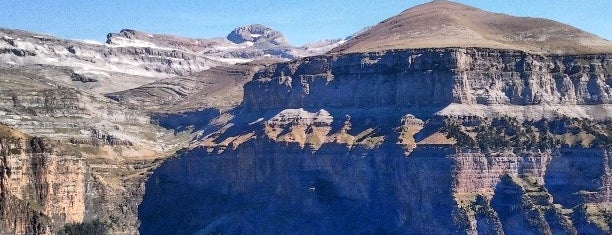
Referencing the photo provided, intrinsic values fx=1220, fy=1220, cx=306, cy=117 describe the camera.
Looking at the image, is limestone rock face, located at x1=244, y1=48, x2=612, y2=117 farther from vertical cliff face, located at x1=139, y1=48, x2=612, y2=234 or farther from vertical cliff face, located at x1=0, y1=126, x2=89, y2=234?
vertical cliff face, located at x1=0, y1=126, x2=89, y2=234

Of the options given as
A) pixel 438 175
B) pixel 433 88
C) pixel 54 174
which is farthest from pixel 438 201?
pixel 54 174

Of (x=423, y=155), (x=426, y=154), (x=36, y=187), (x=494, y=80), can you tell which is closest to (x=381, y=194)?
(x=423, y=155)

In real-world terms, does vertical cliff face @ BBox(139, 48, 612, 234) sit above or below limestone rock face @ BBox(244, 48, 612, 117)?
below

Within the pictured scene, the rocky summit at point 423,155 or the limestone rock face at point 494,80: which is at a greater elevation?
the limestone rock face at point 494,80

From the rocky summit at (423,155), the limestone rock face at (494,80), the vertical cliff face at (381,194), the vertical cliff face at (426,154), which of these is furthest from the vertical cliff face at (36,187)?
the limestone rock face at (494,80)

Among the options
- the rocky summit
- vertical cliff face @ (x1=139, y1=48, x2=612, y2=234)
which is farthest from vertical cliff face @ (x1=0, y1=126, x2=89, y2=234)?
vertical cliff face @ (x1=139, y1=48, x2=612, y2=234)

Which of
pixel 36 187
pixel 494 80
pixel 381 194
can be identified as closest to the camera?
pixel 36 187

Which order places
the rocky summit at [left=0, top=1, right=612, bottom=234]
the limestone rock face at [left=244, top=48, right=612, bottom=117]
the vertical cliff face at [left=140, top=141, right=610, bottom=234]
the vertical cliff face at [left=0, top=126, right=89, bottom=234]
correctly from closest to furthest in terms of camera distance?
the vertical cliff face at [left=0, top=126, right=89, bottom=234] < the vertical cliff face at [left=140, top=141, right=610, bottom=234] < the rocky summit at [left=0, top=1, right=612, bottom=234] < the limestone rock face at [left=244, top=48, right=612, bottom=117]

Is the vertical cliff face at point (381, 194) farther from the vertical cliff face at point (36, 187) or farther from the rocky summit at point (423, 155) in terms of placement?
the vertical cliff face at point (36, 187)

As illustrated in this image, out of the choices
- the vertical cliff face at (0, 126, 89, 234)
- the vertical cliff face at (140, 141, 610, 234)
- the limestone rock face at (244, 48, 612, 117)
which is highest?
the limestone rock face at (244, 48, 612, 117)

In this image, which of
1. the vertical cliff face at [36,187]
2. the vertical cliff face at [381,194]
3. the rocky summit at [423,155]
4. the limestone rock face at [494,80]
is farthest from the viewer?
the limestone rock face at [494,80]

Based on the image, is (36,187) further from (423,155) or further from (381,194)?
(381,194)

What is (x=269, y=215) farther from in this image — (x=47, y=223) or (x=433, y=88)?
(x=47, y=223)
